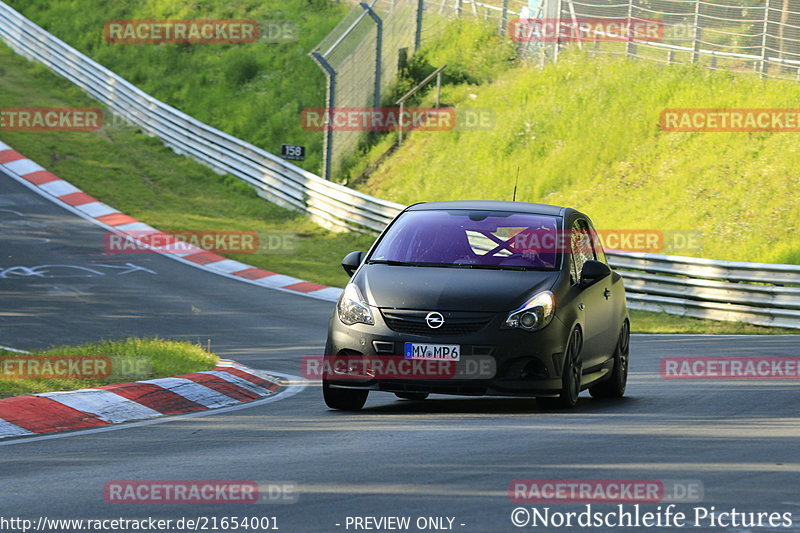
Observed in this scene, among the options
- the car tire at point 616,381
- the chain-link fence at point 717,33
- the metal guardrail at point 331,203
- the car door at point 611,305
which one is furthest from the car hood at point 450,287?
the chain-link fence at point 717,33

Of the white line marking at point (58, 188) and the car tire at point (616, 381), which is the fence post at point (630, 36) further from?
the car tire at point (616, 381)

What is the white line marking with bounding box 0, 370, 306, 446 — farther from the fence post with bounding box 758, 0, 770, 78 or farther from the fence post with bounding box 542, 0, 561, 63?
the fence post with bounding box 542, 0, 561, 63

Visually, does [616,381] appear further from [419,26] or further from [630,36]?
[419,26]

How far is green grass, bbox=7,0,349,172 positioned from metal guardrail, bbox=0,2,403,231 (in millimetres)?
1709

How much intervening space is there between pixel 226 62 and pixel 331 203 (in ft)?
39.8

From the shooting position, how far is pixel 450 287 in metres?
9.21

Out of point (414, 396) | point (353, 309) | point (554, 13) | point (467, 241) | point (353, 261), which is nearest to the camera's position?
point (353, 309)

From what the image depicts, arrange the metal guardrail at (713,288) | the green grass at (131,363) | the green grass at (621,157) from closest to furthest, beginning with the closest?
the green grass at (131,363)
the metal guardrail at (713,288)
the green grass at (621,157)

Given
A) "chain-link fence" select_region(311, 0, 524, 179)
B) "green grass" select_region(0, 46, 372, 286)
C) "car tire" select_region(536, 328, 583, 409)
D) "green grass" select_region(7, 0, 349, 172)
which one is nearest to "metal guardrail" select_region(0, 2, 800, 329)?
"green grass" select_region(0, 46, 372, 286)

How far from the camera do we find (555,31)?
32.5 meters

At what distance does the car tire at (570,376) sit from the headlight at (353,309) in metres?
1.50

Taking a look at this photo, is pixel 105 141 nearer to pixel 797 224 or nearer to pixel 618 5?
pixel 618 5

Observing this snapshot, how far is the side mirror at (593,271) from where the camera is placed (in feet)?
32.6

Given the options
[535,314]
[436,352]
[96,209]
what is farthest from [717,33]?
[436,352]
